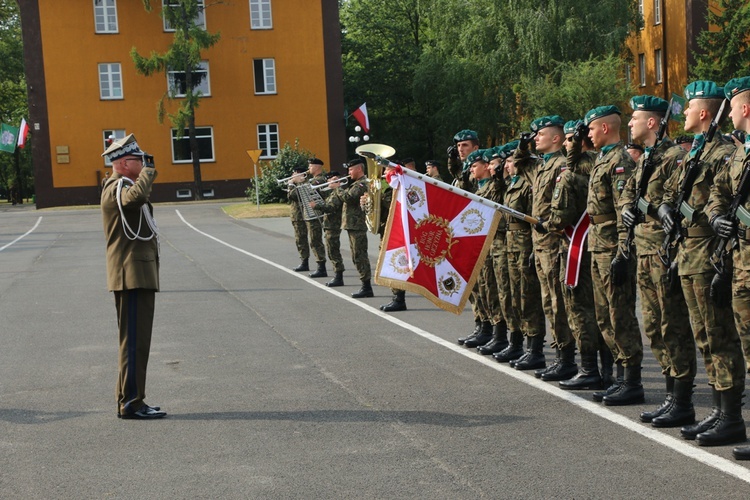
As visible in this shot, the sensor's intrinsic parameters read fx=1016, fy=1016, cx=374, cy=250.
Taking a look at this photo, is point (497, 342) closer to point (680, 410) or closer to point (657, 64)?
point (680, 410)

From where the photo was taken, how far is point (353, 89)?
70000 millimetres

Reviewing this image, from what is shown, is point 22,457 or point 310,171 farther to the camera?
point 310,171

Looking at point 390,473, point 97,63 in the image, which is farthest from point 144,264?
point 97,63

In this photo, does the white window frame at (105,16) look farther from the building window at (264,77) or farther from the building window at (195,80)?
the building window at (264,77)

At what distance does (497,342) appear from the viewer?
9.80 metres

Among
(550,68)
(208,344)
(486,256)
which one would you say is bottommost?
(208,344)

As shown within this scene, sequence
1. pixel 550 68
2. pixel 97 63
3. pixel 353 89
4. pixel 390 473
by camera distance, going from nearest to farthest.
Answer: pixel 390 473 → pixel 550 68 → pixel 97 63 → pixel 353 89

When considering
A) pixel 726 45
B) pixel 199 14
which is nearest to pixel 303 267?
pixel 726 45

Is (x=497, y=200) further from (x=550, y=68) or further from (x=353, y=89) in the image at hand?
(x=353, y=89)

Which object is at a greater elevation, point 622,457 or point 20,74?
point 20,74

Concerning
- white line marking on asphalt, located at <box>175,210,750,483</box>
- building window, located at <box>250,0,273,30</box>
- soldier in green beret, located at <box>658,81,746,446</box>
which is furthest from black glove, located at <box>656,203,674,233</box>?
building window, located at <box>250,0,273,30</box>

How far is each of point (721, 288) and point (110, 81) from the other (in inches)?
2051

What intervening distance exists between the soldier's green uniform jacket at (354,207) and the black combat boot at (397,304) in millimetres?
2063

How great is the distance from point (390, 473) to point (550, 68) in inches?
1780
